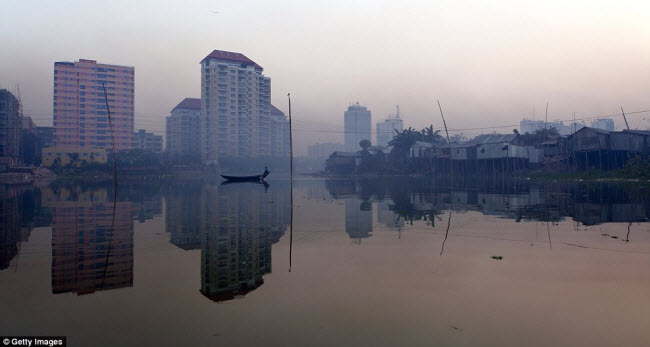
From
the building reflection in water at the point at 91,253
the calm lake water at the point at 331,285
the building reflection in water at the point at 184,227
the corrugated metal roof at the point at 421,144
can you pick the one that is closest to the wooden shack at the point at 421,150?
the corrugated metal roof at the point at 421,144

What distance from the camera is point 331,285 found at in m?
5.83

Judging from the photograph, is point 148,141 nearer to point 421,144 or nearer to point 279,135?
point 279,135

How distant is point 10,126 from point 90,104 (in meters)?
37.4

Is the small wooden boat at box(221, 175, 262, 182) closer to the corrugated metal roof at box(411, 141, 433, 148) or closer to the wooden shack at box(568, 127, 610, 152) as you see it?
the corrugated metal roof at box(411, 141, 433, 148)

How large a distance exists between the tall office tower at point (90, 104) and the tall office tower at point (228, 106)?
1996 centimetres

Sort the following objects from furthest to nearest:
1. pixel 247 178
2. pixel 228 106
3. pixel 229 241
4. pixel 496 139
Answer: pixel 228 106 < pixel 496 139 < pixel 247 178 < pixel 229 241

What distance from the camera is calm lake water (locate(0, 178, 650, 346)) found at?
418cm

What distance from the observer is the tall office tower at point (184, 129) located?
11975 cm

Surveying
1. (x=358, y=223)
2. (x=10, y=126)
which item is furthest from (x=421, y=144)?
(x=10, y=126)

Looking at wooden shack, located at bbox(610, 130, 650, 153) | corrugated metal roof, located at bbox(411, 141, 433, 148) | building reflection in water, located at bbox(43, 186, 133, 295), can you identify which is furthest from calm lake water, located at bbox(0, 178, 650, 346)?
corrugated metal roof, located at bbox(411, 141, 433, 148)

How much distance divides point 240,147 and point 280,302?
10956cm

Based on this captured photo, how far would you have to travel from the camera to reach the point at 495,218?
44.7 ft

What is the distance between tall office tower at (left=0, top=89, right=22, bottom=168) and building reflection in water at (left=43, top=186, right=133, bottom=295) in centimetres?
6611

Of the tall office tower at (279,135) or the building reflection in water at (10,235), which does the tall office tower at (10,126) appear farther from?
the tall office tower at (279,135)
